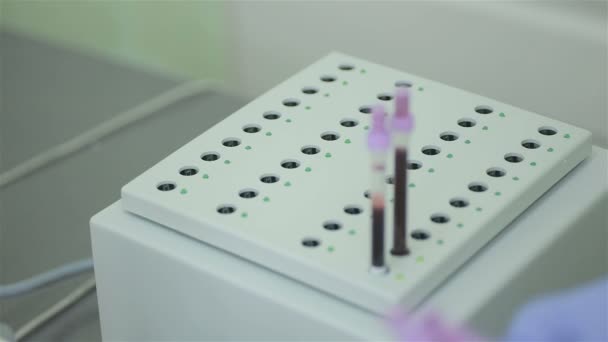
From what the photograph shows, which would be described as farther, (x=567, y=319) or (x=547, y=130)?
(x=547, y=130)

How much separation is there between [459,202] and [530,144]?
89 millimetres

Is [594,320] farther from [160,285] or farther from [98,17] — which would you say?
[98,17]

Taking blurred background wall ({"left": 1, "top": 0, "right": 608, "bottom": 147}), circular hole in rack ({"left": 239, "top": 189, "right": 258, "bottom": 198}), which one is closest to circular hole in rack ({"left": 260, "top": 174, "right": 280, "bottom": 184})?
circular hole in rack ({"left": 239, "top": 189, "right": 258, "bottom": 198})

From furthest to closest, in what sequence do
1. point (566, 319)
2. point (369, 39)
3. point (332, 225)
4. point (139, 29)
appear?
1. point (139, 29)
2. point (369, 39)
3. point (332, 225)
4. point (566, 319)

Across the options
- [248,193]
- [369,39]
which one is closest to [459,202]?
[248,193]

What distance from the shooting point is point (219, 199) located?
23.2 inches

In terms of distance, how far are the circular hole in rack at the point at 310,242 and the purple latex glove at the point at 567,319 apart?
4.9 inches

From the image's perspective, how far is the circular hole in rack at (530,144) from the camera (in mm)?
642

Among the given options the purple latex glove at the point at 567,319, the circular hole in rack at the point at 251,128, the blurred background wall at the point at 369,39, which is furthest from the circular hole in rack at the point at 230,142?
the blurred background wall at the point at 369,39

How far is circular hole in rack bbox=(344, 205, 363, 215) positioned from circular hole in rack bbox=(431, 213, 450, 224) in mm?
42

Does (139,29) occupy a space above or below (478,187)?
below

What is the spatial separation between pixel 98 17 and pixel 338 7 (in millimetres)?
306

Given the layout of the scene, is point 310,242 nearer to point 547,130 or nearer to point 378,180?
point 378,180

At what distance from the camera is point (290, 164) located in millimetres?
625
